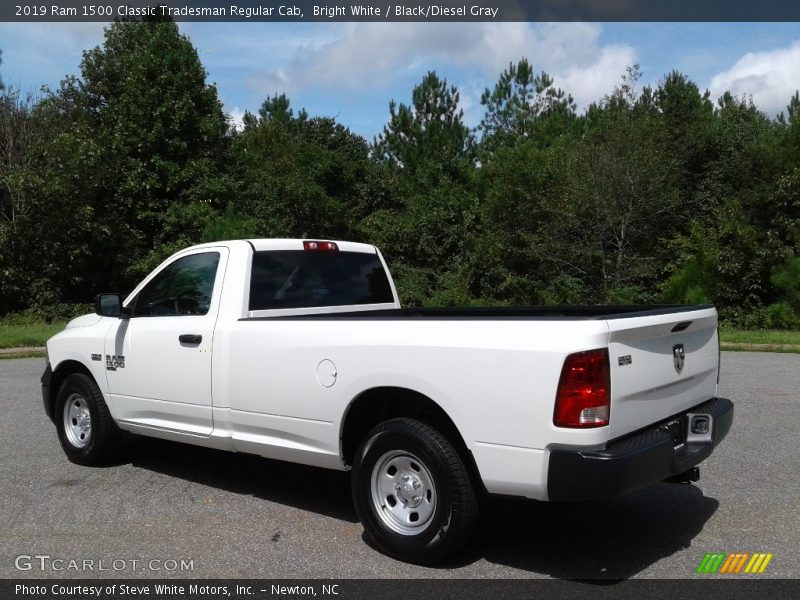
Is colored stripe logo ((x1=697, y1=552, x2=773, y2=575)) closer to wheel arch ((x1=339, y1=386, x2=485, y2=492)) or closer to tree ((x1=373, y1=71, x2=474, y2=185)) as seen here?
wheel arch ((x1=339, y1=386, x2=485, y2=492))

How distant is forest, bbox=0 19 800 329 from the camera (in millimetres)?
27953

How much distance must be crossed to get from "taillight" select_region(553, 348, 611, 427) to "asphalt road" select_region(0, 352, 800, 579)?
3.14ft

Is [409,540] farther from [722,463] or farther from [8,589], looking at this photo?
[722,463]

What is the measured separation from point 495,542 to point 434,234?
2876 centimetres

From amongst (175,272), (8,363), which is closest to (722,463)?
(175,272)

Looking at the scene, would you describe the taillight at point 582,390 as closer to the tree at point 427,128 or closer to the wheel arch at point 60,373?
the wheel arch at point 60,373

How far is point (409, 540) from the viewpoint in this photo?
4355 mm

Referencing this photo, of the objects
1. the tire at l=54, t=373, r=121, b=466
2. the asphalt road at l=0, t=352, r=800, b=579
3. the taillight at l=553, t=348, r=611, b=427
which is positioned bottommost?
the asphalt road at l=0, t=352, r=800, b=579

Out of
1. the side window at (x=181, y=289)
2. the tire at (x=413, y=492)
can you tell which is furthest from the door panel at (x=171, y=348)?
the tire at (x=413, y=492)

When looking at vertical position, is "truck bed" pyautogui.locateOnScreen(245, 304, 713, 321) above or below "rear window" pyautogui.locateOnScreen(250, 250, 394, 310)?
below

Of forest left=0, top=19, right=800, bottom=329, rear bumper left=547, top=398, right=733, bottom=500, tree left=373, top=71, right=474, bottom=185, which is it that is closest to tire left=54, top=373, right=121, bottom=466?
rear bumper left=547, top=398, right=733, bottom=500

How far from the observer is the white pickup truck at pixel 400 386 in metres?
3.85

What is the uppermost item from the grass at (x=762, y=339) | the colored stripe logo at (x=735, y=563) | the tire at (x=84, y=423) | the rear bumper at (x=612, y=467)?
the rear bumper at (x=612, y=467)

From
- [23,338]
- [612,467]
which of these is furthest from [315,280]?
[23,338]
